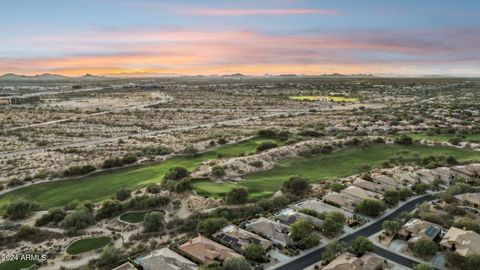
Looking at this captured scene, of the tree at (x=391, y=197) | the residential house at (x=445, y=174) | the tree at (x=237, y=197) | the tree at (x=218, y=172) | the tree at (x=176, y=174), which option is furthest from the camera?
the tree at (x=218, y=172)

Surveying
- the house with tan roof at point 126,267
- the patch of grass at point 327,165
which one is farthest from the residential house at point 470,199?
the house with tan roof at point 126,267

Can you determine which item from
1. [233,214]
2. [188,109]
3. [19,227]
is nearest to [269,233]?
[233,214]

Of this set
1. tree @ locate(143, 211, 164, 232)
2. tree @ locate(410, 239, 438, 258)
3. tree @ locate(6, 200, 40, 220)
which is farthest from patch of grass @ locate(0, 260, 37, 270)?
tree @ locate(410, 239, 438, 258)

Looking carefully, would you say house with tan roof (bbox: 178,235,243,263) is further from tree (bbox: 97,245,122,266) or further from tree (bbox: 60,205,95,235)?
tree (bbox: 60,205,95,235)

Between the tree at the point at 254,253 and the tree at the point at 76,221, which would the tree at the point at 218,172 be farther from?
the tree at the point at 254,253

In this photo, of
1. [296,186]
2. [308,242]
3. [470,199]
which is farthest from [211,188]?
[470,199]

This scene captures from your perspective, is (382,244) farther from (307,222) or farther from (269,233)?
(269,233)
